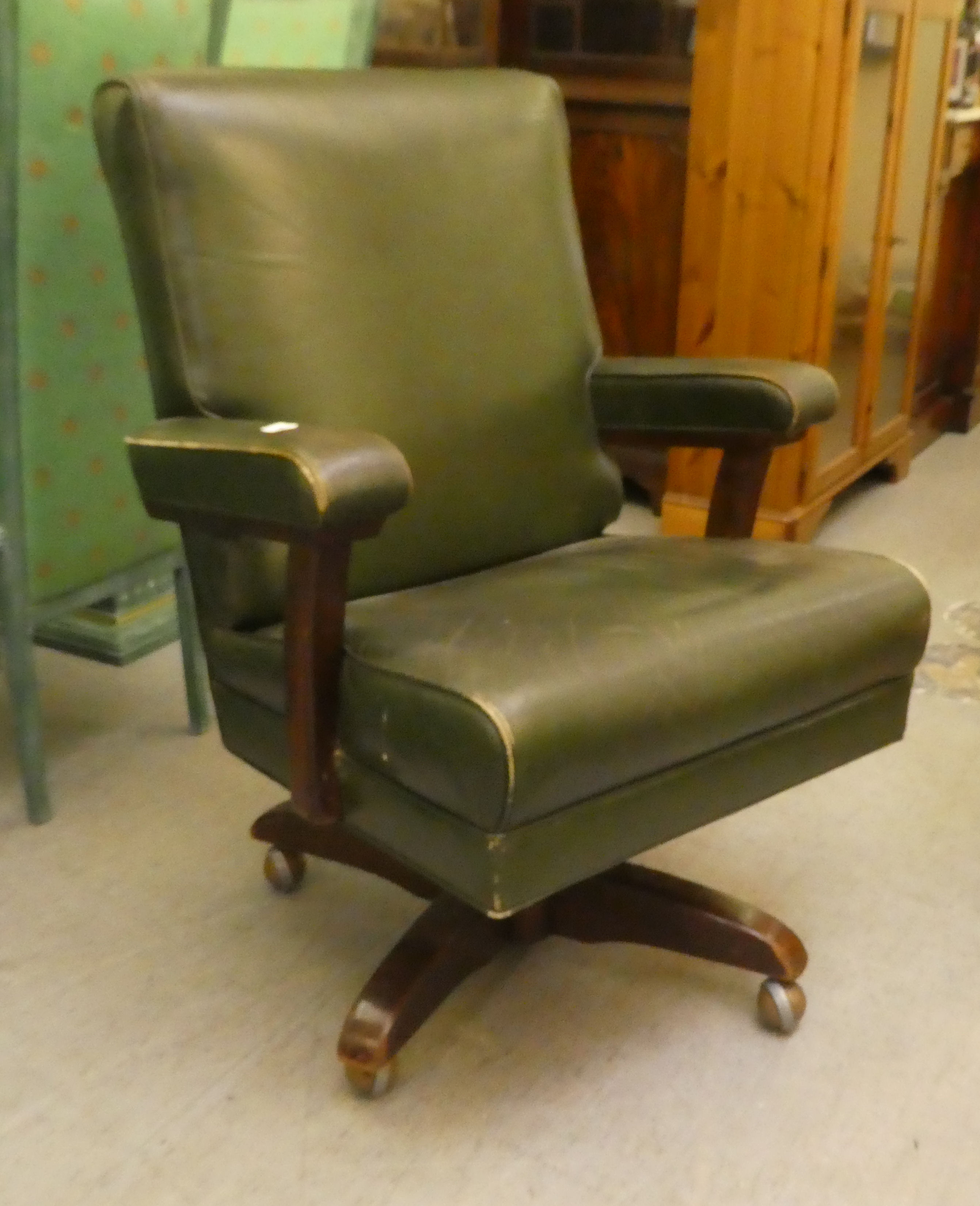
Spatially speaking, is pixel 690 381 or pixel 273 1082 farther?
pixel 690 381

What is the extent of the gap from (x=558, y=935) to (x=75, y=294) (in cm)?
97

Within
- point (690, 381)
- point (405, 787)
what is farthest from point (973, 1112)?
point (690, 381)

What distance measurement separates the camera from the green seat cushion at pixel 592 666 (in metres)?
0.93

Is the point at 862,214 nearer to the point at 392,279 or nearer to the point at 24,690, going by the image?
the point at 392,279

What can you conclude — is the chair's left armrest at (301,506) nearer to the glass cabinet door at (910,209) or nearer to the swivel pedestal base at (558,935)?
the swivel pedestal base at (558,935)

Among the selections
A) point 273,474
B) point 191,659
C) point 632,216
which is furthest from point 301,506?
point 632,216

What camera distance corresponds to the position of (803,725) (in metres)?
1.12

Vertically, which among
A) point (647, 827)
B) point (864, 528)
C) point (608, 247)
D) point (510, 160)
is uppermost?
point (510, 160)

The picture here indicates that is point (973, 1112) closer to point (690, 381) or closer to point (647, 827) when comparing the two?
point (647, 827)

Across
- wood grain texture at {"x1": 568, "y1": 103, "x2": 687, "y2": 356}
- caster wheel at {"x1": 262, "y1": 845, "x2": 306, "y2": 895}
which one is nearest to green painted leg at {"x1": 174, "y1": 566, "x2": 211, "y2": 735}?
caster wheel at {"x1": 262, "y1": 845, "x2": 306, "y2": 895}

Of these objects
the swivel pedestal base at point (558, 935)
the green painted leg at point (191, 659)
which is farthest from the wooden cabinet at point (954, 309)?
the swivel pedestal base at point (558, 935)

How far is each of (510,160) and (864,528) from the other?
163 cm

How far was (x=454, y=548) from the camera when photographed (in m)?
1.36

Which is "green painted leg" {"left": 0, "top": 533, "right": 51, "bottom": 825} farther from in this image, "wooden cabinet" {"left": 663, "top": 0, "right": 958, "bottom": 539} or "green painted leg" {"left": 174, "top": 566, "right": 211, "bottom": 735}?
"wooden cabinet" {"left": 663, "top": 0, "right": 958, "bottom": 539}
